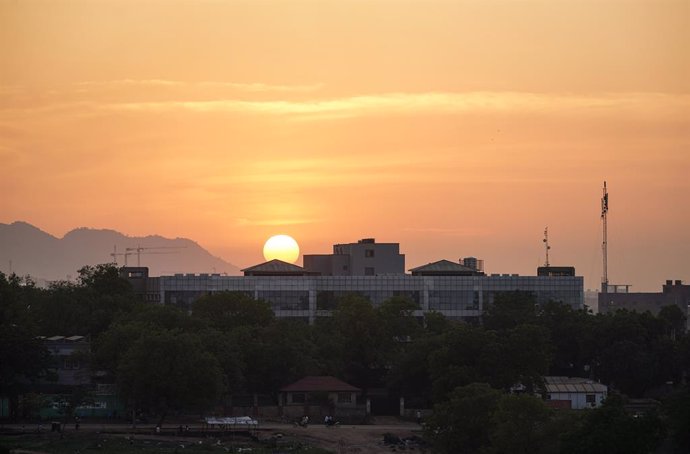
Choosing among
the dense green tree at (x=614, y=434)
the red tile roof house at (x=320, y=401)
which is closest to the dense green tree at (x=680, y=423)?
the dense green tree at (x=614, y=434)

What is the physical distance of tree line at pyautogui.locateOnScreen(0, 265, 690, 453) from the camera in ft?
375

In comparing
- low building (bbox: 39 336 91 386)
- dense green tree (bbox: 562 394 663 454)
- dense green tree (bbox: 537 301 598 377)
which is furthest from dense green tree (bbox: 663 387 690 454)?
low building (bbox: 39 336 91 386)

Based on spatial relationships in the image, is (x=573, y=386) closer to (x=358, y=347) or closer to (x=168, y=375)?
(x=358, y=347)

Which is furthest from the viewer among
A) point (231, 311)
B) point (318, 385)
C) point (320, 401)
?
point (231, 311)

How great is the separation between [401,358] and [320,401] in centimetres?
1039

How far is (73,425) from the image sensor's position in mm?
141500

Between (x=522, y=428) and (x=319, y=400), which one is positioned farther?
(x=319, y=400)

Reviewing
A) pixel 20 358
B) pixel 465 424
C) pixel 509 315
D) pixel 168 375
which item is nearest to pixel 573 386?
pixel 509 315

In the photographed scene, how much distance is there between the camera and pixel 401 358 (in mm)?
156000

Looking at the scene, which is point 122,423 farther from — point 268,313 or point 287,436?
point 268,313

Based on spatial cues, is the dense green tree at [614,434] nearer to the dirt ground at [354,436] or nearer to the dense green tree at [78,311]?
the dirt ground at [354,436]

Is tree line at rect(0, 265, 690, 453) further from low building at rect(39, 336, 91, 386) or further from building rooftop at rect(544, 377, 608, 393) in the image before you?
building rooftop at rect(544, 377, 608, 393)

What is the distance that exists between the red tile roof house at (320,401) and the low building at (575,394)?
65.5 feet

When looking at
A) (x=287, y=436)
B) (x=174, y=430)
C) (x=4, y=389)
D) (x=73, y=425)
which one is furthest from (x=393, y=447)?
(x=4, y=389)
